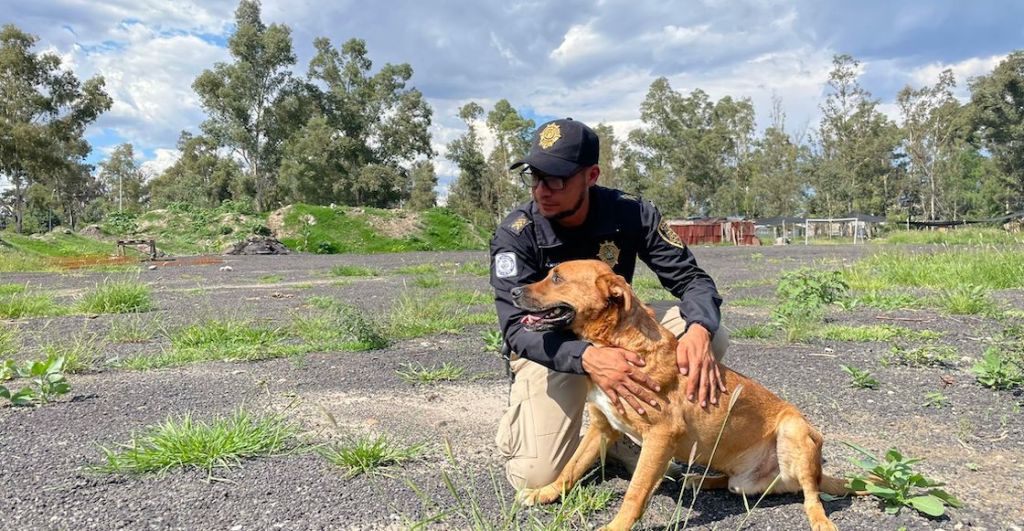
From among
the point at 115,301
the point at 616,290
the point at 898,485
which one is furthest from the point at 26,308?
the point at 898,485

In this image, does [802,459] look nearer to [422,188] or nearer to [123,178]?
[422,188]

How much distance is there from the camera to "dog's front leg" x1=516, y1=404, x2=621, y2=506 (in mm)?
2932

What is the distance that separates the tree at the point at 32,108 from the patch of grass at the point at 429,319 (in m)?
37.0

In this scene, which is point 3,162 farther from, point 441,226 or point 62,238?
point 441,226

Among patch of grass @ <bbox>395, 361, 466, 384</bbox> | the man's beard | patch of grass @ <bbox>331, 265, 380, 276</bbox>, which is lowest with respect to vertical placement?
patch of grass @ <bbox>395, 361, 466, 384</bbox>

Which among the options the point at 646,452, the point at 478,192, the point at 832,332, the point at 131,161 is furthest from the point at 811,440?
the point at 131,161

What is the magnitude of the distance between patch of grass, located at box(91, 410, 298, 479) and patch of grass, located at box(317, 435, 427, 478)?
34 centimetres

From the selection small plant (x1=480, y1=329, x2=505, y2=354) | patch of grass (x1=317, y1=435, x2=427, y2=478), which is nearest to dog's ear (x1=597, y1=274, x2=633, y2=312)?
patch of grass (x1=317, y1=435, x2=427, y2=478)

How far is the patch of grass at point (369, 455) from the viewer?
3.14 m

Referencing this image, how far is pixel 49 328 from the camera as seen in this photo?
7.28 metres

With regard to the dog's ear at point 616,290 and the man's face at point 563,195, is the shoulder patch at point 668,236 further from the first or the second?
the dog's ear at point 616,290

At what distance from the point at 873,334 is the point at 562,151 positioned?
5195 mm

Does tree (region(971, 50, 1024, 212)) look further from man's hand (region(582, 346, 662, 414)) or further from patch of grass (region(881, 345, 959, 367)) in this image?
man's hand (region(582, 346, 662, 414))

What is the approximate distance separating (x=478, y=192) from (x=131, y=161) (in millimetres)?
59683
